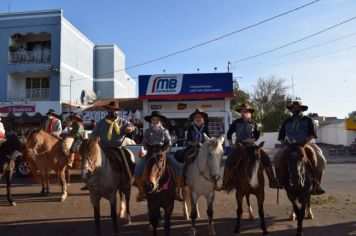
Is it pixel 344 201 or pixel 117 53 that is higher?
pixel 117 53

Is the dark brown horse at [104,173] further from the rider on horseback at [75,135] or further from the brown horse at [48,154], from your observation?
the brown horse at [48,154]

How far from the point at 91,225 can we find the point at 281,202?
531 centimetres

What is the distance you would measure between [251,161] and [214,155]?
2.70 feet

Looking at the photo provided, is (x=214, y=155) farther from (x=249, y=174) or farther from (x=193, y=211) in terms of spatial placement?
(x=193, y=211)

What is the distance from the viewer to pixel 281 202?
34.4 feet

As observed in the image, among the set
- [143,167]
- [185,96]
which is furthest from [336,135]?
[143,167]

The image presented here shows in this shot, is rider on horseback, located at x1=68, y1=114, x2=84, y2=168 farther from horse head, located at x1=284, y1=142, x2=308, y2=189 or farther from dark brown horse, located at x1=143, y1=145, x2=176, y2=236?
horse head, located at x1=284, y1=142, x2=308, y2=189

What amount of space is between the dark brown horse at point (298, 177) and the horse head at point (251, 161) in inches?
24.4

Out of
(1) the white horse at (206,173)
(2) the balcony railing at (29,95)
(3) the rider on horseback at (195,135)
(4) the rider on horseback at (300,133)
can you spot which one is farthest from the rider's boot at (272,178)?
(2) the balcony railing at (29,95)

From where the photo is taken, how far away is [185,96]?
22.1 meters

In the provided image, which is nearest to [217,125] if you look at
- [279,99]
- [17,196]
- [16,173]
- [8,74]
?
[16,173]

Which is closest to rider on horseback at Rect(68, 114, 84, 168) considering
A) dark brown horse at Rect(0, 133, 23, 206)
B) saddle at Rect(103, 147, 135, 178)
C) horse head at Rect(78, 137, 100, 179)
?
dark brown horse at Rect(0, 133, 23, 206)

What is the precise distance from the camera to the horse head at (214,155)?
6.80 metres

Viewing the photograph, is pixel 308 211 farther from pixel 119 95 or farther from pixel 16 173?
pixel 119 95
